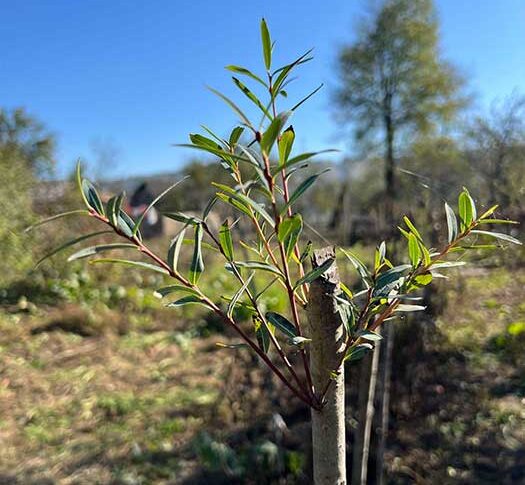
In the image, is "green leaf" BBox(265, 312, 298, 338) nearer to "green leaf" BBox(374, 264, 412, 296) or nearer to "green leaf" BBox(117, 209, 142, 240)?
"green leaf" BBox(374, 264, 412, 296)

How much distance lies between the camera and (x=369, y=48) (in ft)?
38.2

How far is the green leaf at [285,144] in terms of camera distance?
0.43 meters

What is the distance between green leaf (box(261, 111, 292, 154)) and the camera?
0.37m

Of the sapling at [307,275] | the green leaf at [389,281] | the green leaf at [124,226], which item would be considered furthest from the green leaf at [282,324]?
the green leaf at [124,226]

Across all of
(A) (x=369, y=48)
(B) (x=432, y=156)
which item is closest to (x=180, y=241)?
(B) (x=432, y=156)

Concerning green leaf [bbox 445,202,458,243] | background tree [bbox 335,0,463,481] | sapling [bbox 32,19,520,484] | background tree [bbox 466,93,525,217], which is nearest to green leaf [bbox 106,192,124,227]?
sapling [bbox 32,19,520,484]

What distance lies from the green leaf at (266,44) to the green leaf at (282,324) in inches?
11.2

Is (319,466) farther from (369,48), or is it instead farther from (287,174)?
(369,48)

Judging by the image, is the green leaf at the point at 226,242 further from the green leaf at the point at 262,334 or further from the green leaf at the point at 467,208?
the green leaf at the point at 467,208

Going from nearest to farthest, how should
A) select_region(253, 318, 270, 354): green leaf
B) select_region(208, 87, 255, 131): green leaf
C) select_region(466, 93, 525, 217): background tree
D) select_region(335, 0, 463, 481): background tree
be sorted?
1. select_region(208, 87, 255, 131): green leaf
2. select_region(253, 318, 270, 354): green leaf
3. select_region(466, 93, 525, 217): background tree
4. select_region(335, 0, 463, 481): background tree

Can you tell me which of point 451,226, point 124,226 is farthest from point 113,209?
point 451,226

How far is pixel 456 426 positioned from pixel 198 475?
146cm

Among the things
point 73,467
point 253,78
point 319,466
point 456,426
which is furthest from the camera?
point 73,467

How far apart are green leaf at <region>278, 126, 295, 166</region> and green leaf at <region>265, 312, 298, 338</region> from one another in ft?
0.67
